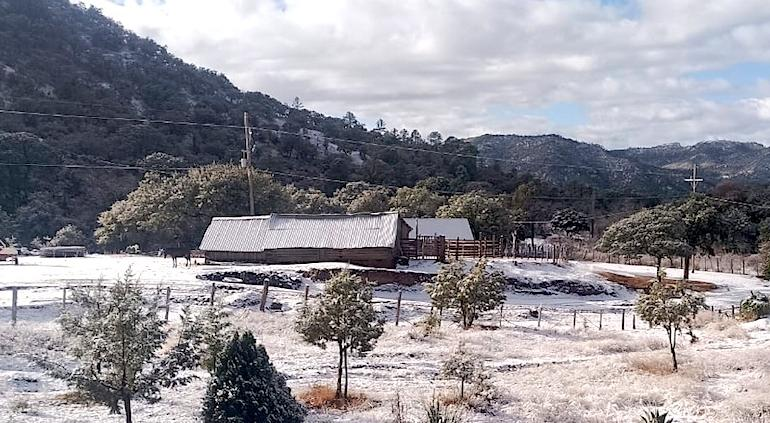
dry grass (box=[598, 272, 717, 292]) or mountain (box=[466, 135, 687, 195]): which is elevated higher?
mountain (box=[466, 135, 687, 195])

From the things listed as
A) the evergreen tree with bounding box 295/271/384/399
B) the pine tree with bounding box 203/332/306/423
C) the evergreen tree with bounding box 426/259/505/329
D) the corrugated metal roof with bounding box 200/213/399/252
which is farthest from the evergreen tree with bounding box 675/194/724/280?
the pine tree with bounding box 203/332/306/423

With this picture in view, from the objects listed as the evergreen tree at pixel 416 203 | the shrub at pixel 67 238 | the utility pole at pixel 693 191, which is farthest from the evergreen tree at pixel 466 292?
the shrub at pixel 67 238

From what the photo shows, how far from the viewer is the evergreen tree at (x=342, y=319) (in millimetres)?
16922

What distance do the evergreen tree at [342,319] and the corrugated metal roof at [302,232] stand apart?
943 inches

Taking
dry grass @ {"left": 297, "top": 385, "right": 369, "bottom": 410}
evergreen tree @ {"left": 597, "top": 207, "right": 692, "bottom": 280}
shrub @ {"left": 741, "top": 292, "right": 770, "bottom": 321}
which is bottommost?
dry grass @ {"left": 297, "top": 385, "right": 369, "bottom": 410}

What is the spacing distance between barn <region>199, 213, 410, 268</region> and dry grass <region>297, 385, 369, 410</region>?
79.6ft

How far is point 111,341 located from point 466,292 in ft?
58.6

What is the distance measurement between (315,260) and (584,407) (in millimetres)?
27381

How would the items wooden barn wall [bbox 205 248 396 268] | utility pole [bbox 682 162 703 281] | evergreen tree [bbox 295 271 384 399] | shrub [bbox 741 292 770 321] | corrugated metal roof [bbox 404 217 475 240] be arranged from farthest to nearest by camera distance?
corrugated metal roof [bbox 404 217 475 240]
utility pole [bbox 682 162 703 281]
wooden barn wall [bbox 205 248 396 268]
shrub [bbox 741 292 770 321]
evergreen tree [bbox 295 271 384 399]

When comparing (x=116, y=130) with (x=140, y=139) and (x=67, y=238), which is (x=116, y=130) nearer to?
(x=140, y=139)

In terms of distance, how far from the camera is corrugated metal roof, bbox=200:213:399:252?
139ft

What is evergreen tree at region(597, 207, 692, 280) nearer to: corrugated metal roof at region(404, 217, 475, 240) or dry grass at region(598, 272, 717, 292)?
dry grass at region(598, 272, 717, 292)

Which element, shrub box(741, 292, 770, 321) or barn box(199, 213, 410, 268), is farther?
barn box(199, 213, 410, 268)

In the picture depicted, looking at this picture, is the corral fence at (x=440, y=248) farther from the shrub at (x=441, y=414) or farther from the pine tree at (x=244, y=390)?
the pine tree at (x=244, y=390)
